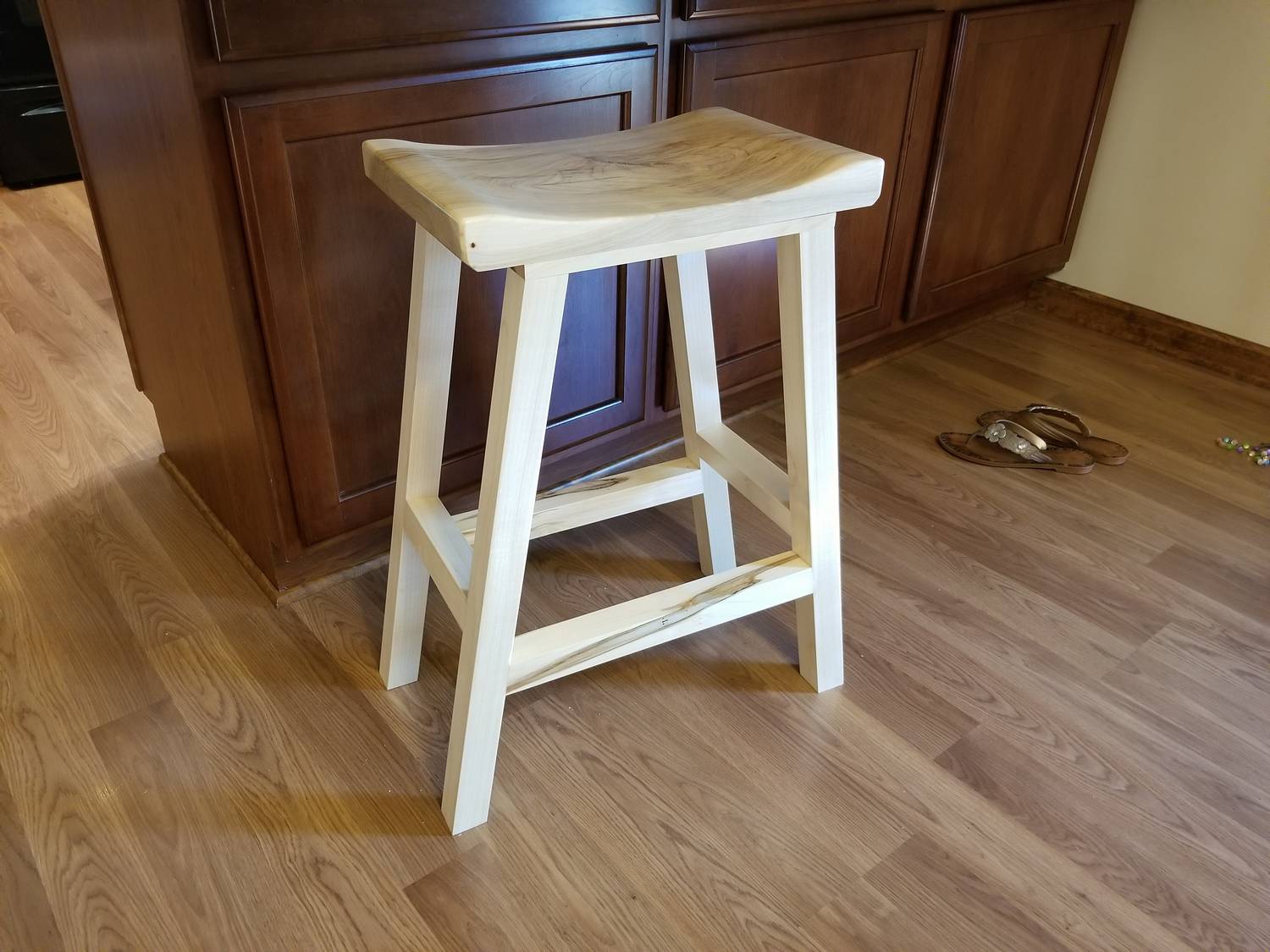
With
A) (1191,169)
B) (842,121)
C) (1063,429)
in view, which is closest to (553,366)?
(842,121)

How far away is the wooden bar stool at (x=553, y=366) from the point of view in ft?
2.58

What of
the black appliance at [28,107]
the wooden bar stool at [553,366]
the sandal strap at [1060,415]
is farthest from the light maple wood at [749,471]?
the black appliance at [28,107]

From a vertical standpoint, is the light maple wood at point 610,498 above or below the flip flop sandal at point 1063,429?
above

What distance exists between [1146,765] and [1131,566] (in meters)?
0.39

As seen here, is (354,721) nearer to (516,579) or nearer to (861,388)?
(516,579)

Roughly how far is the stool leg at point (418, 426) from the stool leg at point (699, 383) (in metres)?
0.28

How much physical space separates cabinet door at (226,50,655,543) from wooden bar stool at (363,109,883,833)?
126 mm

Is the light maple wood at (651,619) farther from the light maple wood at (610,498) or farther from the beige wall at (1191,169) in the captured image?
the beige wall at (1191,169)

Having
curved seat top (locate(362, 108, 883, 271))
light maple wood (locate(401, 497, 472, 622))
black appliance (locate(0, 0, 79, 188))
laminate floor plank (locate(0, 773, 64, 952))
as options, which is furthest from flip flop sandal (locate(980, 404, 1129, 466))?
black appliance (locate(0, 0, 79, 188))

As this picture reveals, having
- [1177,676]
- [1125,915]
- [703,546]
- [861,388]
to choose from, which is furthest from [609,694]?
[861,388]

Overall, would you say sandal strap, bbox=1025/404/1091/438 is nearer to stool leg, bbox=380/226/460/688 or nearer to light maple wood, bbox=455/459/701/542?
light maple wood, bbox=455/459/701/542

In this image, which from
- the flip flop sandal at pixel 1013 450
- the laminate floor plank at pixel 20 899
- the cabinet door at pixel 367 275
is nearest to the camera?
the laminate floor plank at pixel 20 899

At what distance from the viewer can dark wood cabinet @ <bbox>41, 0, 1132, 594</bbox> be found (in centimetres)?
97

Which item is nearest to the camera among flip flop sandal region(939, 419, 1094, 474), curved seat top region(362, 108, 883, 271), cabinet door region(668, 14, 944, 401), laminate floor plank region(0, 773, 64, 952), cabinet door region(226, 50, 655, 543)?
curved seat top region(362, 108, 883, 271)
